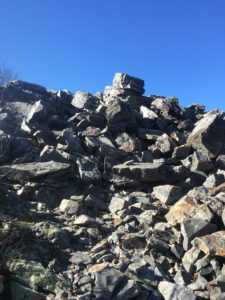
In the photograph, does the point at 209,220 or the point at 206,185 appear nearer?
the point at 209,220

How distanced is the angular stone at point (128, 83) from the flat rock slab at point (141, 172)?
12.4 m

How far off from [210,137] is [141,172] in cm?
512

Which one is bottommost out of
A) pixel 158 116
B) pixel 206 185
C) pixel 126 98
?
pixel 206 185

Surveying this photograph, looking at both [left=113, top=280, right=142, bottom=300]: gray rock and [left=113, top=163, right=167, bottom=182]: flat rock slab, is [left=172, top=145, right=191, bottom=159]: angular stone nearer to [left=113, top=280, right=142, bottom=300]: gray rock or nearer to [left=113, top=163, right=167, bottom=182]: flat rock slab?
[left=113, top=163, right=167, bottom=182]: flat rock slab

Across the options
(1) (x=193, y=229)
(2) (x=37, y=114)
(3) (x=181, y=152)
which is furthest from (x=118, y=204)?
(2) (x=37, y=114)

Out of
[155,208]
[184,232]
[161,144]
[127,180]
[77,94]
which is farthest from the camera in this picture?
[77,94]

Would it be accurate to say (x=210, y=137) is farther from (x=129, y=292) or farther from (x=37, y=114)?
(x=129, y=292)

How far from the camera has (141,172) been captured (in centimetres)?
1778

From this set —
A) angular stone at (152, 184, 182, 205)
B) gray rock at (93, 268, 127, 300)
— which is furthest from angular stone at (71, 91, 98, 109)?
gray rock at (93, 268, 127, 300)

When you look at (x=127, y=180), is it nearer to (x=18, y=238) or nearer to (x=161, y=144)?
(x=161, y=144)

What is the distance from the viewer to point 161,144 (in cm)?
2122

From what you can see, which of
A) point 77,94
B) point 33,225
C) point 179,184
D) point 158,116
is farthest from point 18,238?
point 77,94

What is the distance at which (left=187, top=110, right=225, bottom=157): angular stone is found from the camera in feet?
67.3

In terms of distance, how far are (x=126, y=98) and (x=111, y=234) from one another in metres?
16.3
